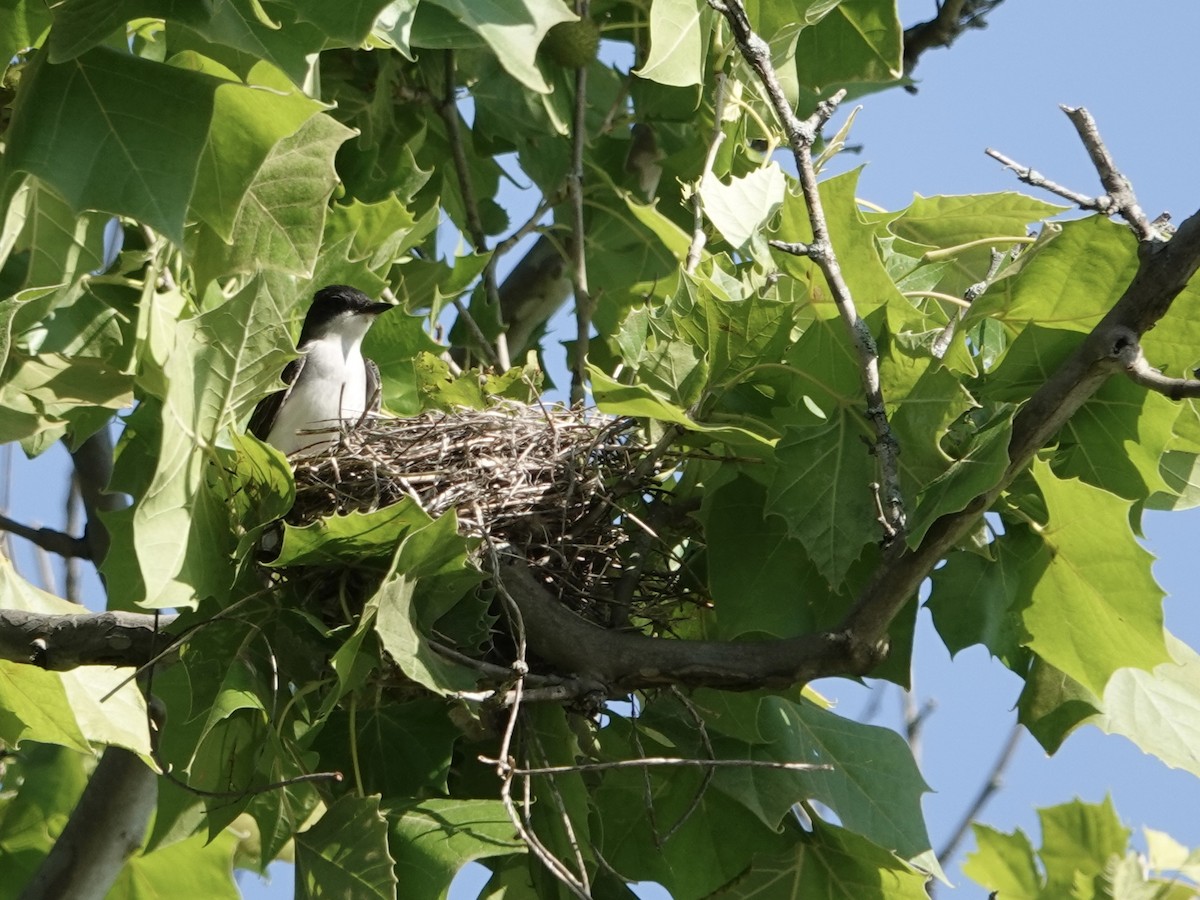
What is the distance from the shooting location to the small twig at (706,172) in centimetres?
402

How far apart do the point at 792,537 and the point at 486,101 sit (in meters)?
2.76

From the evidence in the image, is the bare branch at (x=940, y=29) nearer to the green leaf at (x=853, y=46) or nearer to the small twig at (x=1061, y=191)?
the green leaf at (x=853, y=46)

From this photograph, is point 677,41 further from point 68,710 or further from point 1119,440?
point 68,710

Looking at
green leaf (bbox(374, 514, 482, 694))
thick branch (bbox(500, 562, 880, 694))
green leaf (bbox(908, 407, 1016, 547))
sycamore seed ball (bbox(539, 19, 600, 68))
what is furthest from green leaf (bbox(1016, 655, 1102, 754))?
sycamore seed ball (bbox(539, 19, 600, 68))

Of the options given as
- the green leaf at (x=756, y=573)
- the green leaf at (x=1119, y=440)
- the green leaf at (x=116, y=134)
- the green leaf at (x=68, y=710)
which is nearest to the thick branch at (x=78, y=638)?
the green leaf at (x=68, y=710)

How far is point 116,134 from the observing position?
272 cm

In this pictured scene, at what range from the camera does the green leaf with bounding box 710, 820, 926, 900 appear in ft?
11.7

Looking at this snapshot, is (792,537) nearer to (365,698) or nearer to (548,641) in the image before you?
(548,641)

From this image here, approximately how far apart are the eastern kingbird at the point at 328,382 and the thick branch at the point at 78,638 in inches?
51.0

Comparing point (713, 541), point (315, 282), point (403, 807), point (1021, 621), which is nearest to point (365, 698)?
point (403, 807)

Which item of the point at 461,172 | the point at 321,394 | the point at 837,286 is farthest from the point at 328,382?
the point at 837,286

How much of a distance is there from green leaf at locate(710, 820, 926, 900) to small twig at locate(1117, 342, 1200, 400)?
143 cm

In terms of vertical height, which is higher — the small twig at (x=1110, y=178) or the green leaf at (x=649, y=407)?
the small twig at (x=1110, y=178)

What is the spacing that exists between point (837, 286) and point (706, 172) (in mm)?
1064
